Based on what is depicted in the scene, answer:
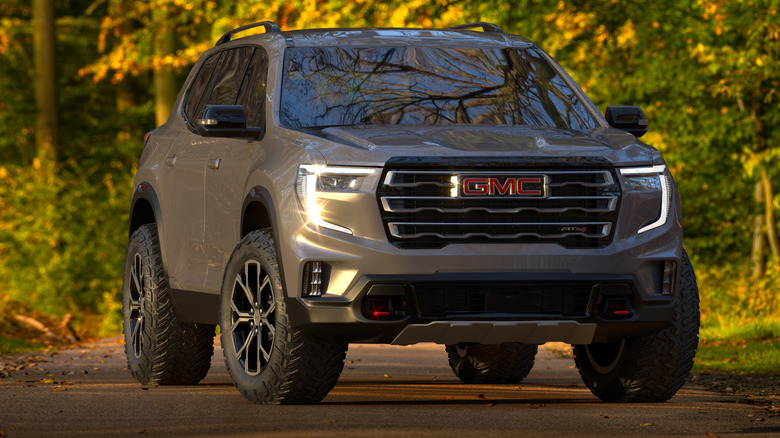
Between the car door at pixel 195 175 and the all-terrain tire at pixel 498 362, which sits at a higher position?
the car door at pixel 195 175

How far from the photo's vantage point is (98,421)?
25.9 ft

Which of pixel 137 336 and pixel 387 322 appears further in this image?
pixel 137 336

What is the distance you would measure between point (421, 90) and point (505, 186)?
1.28 m

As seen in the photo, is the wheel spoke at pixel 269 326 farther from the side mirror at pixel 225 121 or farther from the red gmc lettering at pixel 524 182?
the red gmc lettering at pixel 524 182

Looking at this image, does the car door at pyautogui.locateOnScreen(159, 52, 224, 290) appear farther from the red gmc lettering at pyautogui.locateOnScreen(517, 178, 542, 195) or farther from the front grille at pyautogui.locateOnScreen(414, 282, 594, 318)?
the red gmc lettering at pyautogui.locateOnScreen(517, 178, 542, 195)

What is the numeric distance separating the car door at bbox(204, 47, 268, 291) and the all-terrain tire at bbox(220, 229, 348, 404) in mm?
404

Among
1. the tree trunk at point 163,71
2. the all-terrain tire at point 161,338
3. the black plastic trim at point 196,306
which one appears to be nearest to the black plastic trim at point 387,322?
the black plastic trim at point 196,306

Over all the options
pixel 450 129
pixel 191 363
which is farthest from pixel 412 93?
pixel 191 363

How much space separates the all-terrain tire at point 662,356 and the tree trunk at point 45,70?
27.2m

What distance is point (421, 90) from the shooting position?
905 centimetres

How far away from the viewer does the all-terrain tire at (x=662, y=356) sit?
867 centimetres

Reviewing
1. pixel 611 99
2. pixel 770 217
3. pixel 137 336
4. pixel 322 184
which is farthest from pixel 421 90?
pixel 611 99

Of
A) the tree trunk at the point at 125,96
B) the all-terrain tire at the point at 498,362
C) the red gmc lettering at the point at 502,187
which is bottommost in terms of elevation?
the tree trunk at the point at 125,96

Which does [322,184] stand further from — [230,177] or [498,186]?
[230,177]
